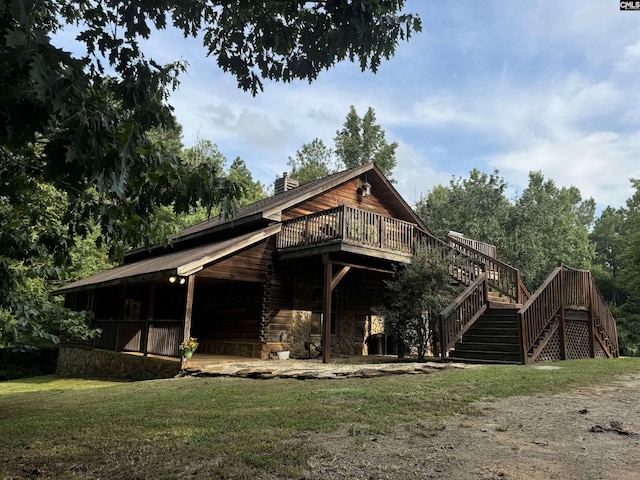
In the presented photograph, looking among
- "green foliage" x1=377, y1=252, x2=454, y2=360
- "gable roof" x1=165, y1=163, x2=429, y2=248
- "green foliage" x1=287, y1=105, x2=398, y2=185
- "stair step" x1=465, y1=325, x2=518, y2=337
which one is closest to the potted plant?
"gable roof" x1=165, y1=163, x2=429, y2=248

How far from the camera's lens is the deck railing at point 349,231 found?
1288cm

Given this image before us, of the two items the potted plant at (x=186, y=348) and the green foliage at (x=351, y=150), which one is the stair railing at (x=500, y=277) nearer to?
the potted plant at (x=186, y=348)

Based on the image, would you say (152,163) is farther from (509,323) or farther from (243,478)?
(509,323)

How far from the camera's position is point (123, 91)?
409cm

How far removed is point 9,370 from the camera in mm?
22672

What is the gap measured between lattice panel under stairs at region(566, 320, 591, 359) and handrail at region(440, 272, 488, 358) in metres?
2.51

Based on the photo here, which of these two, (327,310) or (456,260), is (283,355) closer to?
(327,310)

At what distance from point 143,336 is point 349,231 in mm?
7049

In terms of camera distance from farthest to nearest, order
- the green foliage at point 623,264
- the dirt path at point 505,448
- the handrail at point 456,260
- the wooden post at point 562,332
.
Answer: the green foliage at point 623,264, the handrail at point 456,260, the wooden post at point 562,332, the dirt path at point 505,448

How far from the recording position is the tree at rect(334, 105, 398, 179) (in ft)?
149

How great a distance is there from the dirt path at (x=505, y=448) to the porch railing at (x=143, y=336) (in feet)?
28.7

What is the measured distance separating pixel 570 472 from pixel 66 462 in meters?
4.18

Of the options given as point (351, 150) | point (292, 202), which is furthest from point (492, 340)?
point (351, 150)

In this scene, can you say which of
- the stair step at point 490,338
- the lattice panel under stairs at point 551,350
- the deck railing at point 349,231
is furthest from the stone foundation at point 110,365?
the lattice panel under stairs at point 551,350
